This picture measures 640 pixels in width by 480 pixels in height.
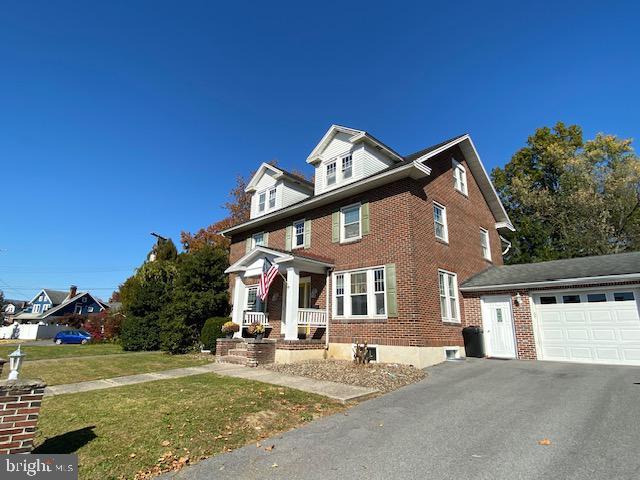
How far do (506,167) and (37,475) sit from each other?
1450 inches

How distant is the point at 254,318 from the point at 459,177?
11605 millimetres

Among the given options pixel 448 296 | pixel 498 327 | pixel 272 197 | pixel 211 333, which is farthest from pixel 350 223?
pixel 211 333

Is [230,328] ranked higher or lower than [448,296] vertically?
lower

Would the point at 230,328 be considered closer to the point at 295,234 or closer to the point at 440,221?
the point at 295,234

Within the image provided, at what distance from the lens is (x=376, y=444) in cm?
496

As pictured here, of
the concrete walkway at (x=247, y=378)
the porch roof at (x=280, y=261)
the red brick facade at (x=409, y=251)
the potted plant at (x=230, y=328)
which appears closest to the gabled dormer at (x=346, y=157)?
the red brick facade at (x=409, y=251)

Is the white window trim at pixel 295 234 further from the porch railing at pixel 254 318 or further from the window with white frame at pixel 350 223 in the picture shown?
the porch railing at pixel 254 318

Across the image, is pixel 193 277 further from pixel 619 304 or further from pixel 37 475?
pixel 619 304

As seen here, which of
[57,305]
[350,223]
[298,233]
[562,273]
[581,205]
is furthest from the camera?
[57,305]

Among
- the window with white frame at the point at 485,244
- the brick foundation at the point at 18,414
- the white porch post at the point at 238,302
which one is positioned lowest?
the brick foundation at the point at 18,414

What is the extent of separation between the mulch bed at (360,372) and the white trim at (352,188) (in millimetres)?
6595

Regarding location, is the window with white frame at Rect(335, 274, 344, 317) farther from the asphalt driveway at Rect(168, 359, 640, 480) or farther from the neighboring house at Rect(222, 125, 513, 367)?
the asphalt driveway at Rect(168, 359, 640, 480)

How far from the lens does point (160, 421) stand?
5.92m

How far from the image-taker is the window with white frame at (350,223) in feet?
47.7
